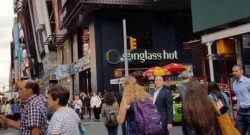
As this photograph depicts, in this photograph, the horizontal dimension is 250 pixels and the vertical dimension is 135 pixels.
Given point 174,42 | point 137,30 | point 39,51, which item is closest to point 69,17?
point 137,30

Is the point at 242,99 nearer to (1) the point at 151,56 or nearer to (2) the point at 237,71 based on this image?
(2) the point at 237,71

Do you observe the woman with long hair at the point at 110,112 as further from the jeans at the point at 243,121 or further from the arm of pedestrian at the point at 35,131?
the arm of pedestrian at the point at 35,131

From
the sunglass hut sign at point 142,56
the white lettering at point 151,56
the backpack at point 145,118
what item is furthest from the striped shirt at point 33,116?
the white lettering at point 151,56

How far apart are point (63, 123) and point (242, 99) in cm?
548

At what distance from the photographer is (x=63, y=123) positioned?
5.71 metres

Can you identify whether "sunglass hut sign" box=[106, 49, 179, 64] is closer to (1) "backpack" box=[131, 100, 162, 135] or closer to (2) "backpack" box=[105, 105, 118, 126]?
(2) "backpack" box=[105, 105, 118, 126]

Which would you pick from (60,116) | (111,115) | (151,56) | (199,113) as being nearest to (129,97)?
(60,116)

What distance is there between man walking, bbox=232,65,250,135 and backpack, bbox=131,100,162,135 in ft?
10.0

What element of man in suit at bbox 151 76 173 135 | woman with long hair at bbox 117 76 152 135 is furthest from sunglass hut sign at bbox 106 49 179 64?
woman with long hair at bbox 117 76 152 135

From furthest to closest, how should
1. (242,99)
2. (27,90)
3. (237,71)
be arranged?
(242,99) < (237,71) < (27,90)

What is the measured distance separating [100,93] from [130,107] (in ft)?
91.7

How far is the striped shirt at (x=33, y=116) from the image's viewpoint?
609 centimetres

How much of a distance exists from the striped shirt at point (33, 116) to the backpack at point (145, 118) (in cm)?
167

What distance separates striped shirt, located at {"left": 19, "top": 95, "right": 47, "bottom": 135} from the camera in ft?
20.0
